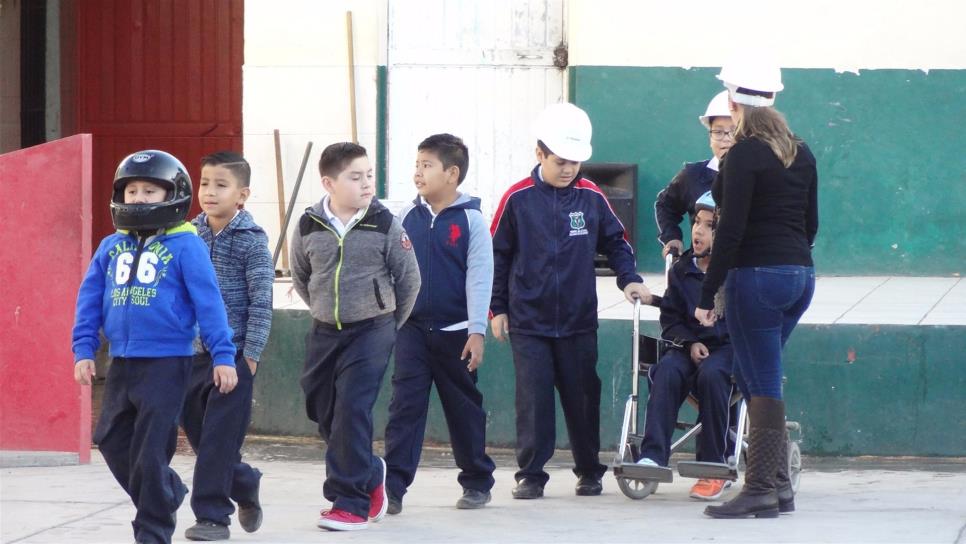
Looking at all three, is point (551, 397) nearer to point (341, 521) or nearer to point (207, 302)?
point (341, 521)

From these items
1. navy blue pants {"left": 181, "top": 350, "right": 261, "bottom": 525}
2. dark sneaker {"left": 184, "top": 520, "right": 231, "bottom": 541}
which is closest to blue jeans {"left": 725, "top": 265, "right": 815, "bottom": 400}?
navy blue pants {"left": 181, "top": 350, "right": 261, "bottom": 525}

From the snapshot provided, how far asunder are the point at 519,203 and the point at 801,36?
4472mm

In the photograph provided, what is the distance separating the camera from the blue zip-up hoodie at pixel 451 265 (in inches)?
255

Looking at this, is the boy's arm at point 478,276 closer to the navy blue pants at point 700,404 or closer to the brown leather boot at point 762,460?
the navy blue pants at point 700,404

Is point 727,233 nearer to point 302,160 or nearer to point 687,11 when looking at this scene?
point 687,11

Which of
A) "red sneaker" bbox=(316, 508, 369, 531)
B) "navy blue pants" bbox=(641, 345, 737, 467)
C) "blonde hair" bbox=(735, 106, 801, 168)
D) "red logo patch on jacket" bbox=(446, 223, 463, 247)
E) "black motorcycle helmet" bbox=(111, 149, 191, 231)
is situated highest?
"blonde hair" bbox=(735, 106, 801, 168)

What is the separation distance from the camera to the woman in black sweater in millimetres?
5938

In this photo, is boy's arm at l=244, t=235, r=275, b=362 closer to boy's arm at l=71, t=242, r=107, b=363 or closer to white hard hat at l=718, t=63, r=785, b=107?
boy's arm at l=71, t=242, r=107, b=363

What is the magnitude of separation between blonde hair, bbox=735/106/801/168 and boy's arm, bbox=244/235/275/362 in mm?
1988

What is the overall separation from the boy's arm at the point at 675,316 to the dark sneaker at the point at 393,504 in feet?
4.91

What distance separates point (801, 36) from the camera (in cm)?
1061

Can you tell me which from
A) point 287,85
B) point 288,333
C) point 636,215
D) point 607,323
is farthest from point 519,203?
point 287,85

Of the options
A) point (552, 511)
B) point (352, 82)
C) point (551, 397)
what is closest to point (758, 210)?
point (551, 397)

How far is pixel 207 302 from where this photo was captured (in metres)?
5.28
